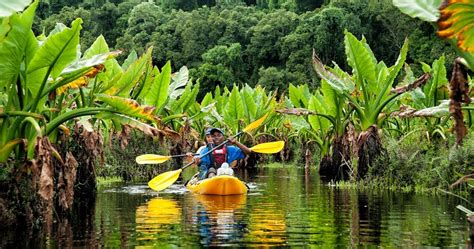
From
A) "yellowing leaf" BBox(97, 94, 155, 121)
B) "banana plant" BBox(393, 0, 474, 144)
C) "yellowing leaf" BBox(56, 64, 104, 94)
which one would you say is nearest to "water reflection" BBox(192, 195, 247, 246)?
"yellowing leaf" BBox(97, 94, 155, 121)

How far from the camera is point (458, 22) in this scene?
4.44m

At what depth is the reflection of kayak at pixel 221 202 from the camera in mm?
8833

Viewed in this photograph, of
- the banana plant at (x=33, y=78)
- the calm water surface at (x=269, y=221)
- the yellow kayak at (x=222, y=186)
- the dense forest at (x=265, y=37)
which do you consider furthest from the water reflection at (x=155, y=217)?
the dense forest at (x=265, y=37)

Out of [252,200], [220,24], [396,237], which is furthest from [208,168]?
[220,24]

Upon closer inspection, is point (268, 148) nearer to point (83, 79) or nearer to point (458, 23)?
point (83, 79)

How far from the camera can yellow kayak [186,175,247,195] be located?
10594mm

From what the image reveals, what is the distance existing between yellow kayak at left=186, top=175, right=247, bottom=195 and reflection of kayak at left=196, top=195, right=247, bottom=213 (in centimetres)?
13

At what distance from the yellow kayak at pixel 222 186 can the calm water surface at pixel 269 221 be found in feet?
0.75

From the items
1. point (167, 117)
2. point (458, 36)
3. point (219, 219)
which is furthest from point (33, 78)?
point (167, 117)

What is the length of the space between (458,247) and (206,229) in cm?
232

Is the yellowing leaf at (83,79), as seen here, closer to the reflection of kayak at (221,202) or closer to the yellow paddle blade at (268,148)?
the reflection of kayak at (221,202)

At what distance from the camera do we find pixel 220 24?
1959 inches

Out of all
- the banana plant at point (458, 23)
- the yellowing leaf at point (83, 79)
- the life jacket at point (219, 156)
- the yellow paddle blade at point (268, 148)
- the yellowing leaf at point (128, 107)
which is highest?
the yellowing leaf at point (83, 79)

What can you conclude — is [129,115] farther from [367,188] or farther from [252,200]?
[367,188]
